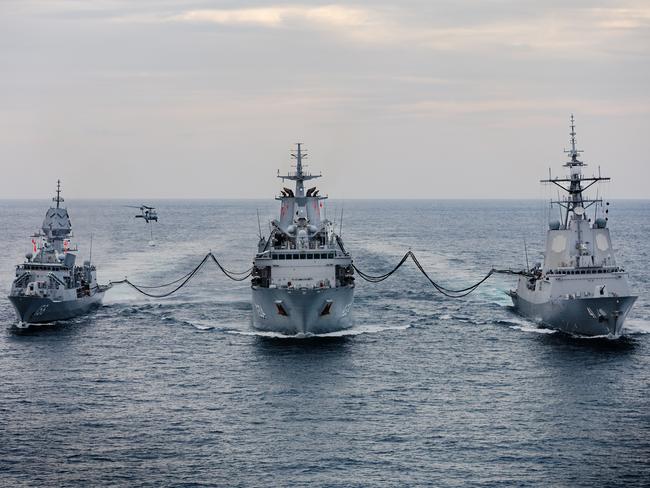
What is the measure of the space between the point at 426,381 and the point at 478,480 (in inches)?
708

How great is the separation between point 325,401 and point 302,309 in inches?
756

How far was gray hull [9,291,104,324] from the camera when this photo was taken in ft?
259

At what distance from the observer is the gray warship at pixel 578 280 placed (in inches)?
2817

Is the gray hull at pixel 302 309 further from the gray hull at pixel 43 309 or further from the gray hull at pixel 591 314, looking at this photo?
the gray hull at pixel 43 309

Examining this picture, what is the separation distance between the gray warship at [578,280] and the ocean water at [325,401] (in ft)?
6.45

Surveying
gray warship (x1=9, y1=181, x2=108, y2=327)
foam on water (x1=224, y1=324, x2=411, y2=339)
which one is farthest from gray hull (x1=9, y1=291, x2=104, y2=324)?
foam on water (x1=224, y1=324, x2=411, y2=339)

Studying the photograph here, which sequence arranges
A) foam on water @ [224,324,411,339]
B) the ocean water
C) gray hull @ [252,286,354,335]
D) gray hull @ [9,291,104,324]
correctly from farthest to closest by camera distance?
gray hull @ [9,291,104,324], foam on water @ [224,324,411,339], gray hull @ [252,286,354,335], the ocean water

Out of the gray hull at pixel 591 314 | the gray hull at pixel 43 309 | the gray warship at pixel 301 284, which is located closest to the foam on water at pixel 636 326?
the gray hull at pixel 591 314

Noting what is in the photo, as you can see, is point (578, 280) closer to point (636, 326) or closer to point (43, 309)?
point (636, 326)

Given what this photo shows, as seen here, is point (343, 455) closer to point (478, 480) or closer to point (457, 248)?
point (478, 480)

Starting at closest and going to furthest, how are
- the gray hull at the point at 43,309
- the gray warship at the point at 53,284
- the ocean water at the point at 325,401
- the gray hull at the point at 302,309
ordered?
the ocean water at the point at 325,401, the gray hull at the point at 302,309, the gray hull at the point at 43,309, the gray warship at the point at 53,284

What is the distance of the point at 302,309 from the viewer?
72.3 m

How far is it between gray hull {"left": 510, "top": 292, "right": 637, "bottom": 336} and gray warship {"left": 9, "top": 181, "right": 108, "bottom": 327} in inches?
1811

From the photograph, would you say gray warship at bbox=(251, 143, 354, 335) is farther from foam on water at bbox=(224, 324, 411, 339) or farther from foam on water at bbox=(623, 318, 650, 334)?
foam on water at bbox=(623, 318, 650, 334)
